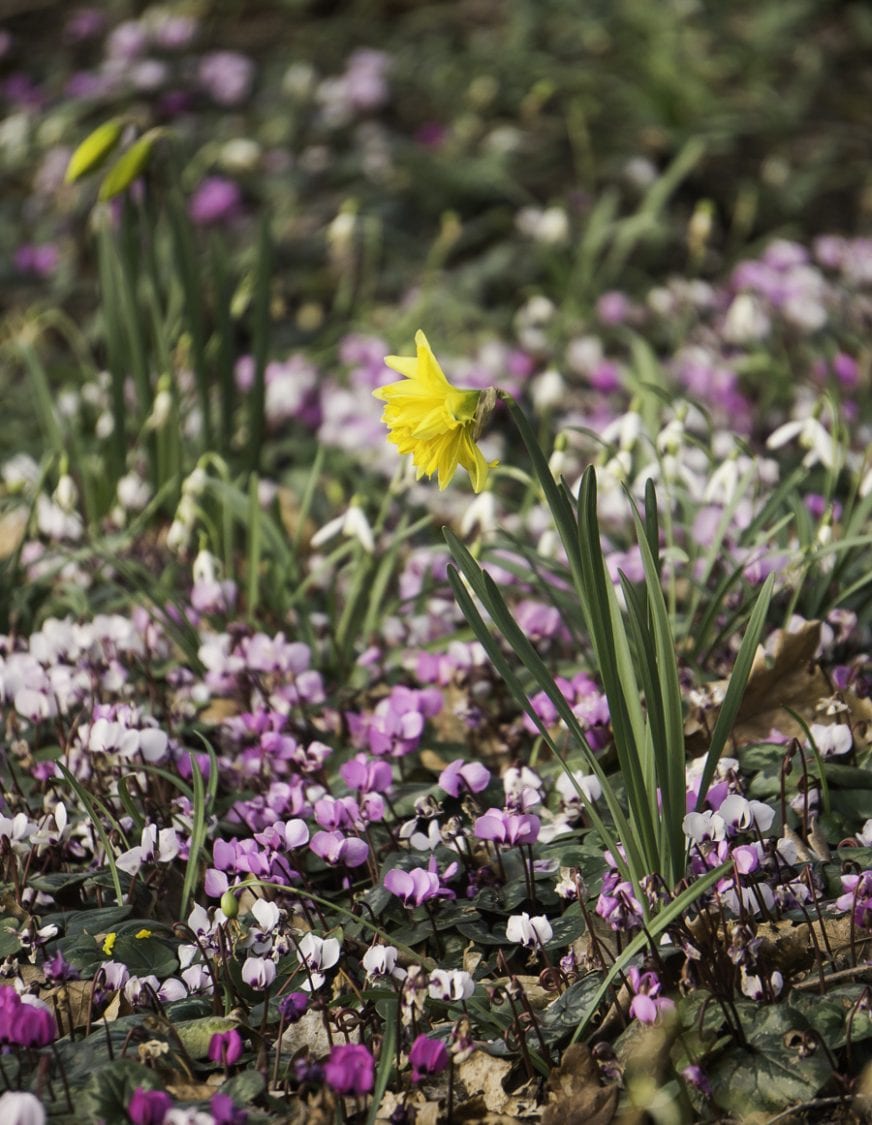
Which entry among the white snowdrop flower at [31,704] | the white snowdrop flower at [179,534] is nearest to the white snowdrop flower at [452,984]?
the white snowdrop flower at [31,704]

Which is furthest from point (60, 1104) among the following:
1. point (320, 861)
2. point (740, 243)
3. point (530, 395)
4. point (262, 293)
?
point (740, 243)

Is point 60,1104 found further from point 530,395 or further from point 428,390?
point 530,395

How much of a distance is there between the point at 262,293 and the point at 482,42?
3155 millimetres

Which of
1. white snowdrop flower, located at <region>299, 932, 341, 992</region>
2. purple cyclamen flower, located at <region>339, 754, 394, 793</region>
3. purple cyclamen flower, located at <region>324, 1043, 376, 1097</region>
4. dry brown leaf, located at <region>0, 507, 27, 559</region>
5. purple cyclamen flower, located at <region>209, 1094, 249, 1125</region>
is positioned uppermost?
purple cyclamen flower, located at <region>209, 1094, 249, 1125</region>

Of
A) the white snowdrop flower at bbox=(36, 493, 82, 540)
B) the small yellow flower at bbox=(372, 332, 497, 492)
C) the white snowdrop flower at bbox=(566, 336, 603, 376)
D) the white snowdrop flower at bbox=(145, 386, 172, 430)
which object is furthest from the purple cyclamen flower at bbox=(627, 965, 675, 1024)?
the white snowdrop flower at bbox=(566, 336, 603, 376)

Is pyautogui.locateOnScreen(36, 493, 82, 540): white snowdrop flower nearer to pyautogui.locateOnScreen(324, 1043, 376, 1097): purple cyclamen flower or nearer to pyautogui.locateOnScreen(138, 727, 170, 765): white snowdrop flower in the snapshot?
pyautogui.locateOnScreen(138, 727, 170, 765): white snowdrop flower

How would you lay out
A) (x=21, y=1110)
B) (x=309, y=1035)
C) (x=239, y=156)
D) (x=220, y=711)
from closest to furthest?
(x=21, y=1110) < (x=309, y=1035) < (x=220, y=711) < (x=239, y=156)

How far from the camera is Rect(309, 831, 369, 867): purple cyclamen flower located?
5.67 ft

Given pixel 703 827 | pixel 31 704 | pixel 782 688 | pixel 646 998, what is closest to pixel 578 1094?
pixel 646 998

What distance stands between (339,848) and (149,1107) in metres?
0.49

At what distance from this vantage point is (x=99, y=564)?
112 inches

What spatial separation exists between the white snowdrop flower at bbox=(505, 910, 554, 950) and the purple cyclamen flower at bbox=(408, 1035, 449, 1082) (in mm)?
217

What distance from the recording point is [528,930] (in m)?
1.59

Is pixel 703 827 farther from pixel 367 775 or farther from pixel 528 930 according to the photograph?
pixel 367 775
